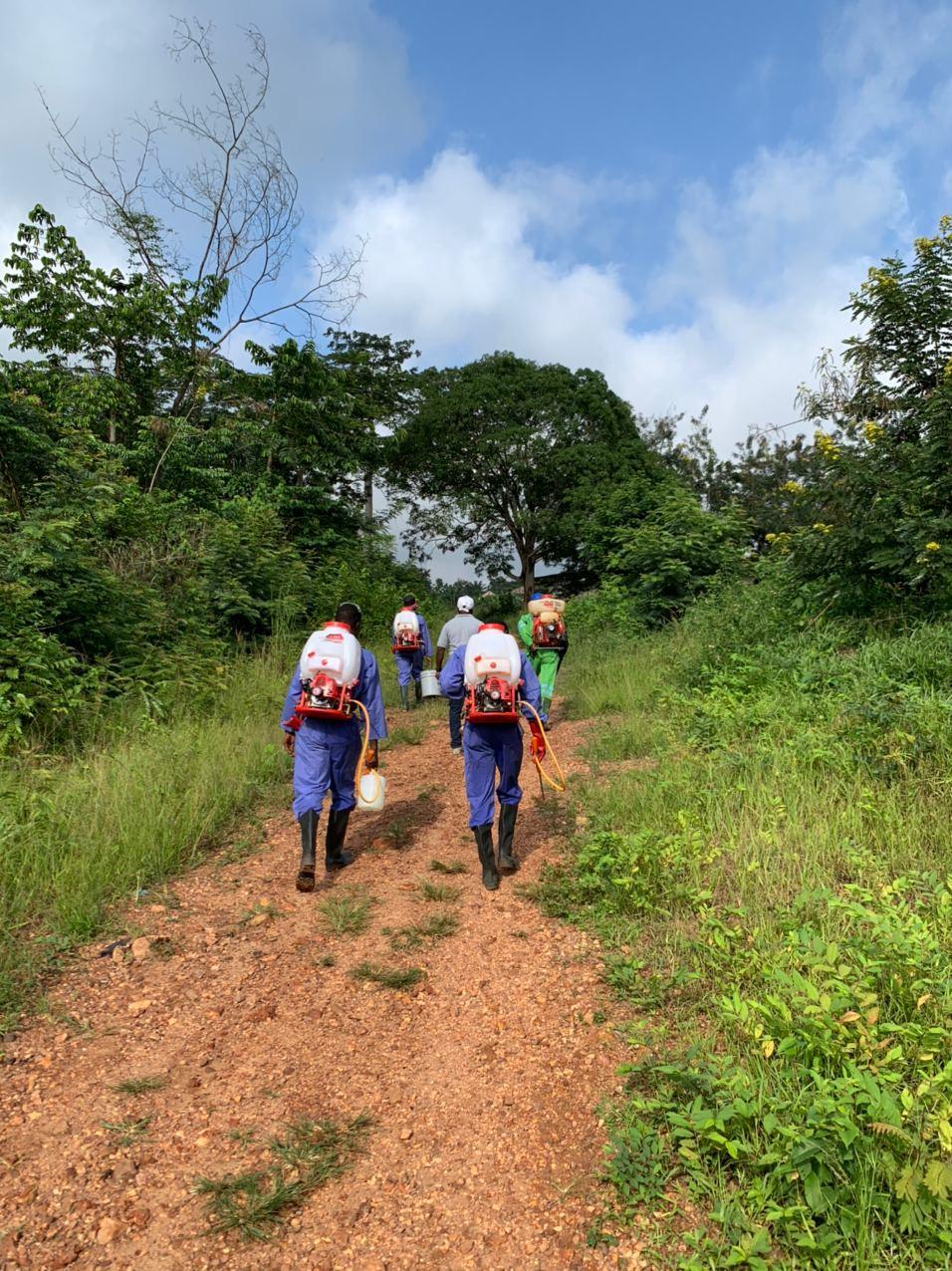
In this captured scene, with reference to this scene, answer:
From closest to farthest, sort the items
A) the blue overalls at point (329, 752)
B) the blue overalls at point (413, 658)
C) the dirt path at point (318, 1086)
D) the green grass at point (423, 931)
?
the dirt path at point (318, 1086)
the green grass at point (423, 931)
the blue overalls at point (329, 752)
the blue overalls at point (413, 658)

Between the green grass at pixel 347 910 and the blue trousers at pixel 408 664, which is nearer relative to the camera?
the green grass at pixel 347 910

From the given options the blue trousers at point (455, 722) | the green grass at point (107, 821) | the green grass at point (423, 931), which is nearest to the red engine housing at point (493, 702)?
the green grass at point (423, 931)

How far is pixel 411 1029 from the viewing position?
9.63ft

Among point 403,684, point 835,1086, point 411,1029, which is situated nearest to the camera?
point 835,1086

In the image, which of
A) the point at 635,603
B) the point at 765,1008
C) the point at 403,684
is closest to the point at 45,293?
the point at 403,684

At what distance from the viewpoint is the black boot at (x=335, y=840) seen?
14.8ft

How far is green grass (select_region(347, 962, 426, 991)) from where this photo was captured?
323 cm

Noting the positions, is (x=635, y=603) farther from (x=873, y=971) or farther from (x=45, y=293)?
(x=45, y=293)

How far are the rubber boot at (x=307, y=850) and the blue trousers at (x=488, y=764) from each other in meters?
0.98

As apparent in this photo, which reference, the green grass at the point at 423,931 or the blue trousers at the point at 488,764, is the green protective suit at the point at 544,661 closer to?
the blue trousers at the point at 488,764

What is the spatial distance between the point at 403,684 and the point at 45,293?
935 cm

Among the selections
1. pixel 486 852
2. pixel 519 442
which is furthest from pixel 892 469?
pixel 519 442

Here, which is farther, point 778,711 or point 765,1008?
point 778,711

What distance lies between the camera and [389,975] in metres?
3.27
